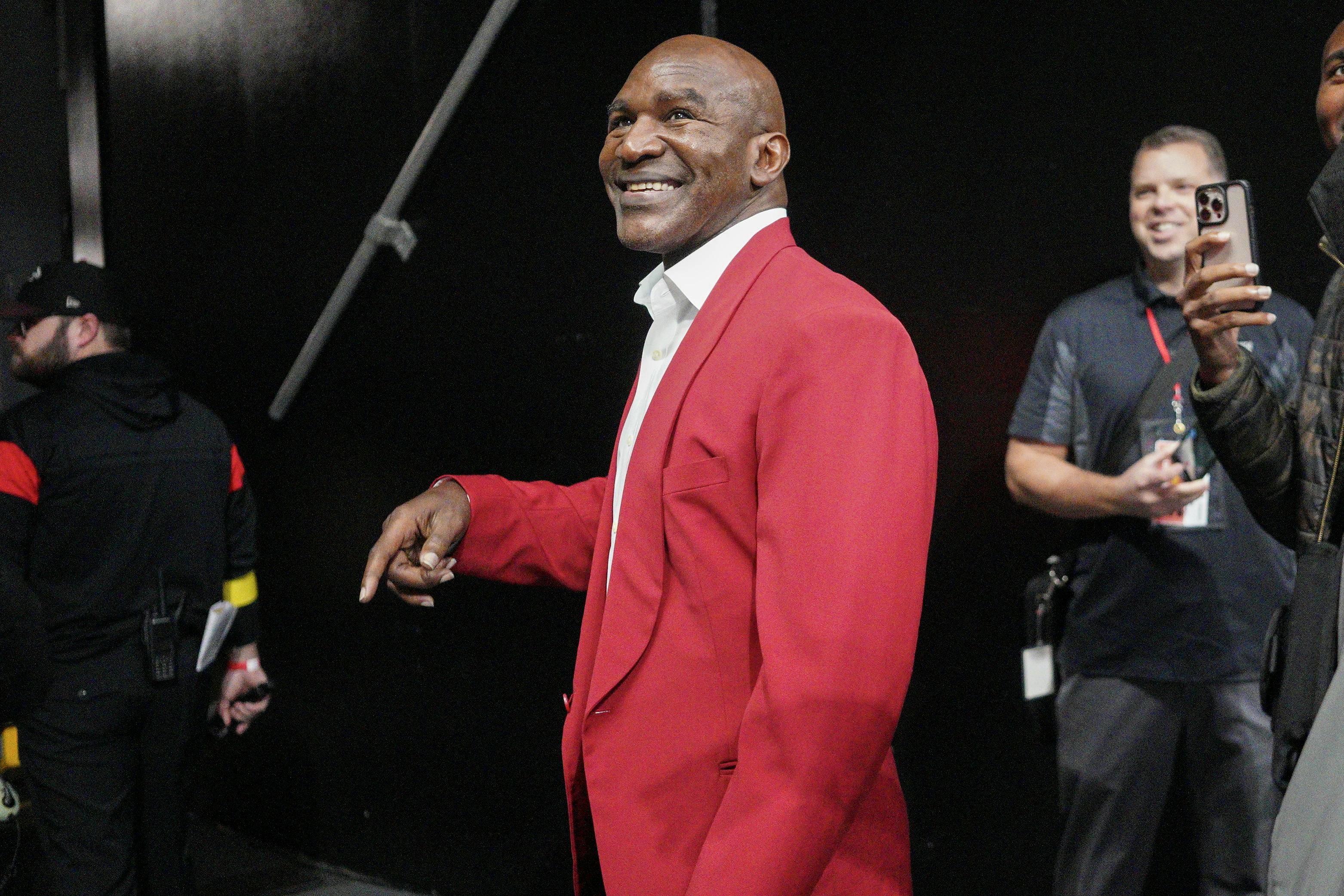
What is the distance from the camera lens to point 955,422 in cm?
293

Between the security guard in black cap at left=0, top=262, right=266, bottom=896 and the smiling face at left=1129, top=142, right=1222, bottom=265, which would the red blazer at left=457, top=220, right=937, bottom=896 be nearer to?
the smiling face at left=1129, top=142, right=1222, bottom=265

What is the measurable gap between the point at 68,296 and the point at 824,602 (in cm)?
268

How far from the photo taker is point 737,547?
4.28 feet

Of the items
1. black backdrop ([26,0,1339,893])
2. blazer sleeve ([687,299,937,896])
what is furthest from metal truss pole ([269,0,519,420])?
blazer sleeve ([687,299,937,896])

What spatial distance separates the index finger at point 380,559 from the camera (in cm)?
146

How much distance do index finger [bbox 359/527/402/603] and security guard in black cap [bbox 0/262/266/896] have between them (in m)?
1.83

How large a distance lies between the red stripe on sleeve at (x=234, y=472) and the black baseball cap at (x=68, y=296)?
0.45 meters

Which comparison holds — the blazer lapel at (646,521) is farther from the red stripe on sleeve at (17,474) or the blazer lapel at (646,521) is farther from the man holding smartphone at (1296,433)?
the red stripe on sleeve at (17,474)

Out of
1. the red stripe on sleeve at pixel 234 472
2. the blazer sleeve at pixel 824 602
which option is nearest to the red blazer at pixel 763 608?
the blazer sleeve at pixel 824 602

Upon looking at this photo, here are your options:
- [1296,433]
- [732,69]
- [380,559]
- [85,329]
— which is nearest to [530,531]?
[380,559]

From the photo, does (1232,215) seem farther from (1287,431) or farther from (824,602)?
(824,602)

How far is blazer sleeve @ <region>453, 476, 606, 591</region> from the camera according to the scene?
1.64m

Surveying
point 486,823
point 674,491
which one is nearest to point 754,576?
point 674,491

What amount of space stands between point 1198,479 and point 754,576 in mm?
1403
